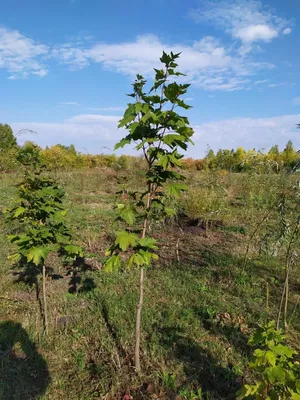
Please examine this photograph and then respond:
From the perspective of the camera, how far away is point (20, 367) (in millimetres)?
2938

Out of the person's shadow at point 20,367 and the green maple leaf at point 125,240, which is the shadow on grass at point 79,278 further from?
the green maple leaf at point 125,240

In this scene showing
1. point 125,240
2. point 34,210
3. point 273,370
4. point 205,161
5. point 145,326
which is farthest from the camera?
point 205,161

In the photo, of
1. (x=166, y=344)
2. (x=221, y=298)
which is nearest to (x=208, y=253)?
(x=221, y=298)

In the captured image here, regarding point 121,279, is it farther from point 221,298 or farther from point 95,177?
point 95,177

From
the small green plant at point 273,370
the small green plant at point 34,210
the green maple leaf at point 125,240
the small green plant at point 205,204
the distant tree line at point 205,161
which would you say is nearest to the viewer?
the small green plant at point 273,370

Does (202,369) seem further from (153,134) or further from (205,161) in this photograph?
(205,161)

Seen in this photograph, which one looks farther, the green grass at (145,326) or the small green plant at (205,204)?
the small green plant at (205,204)

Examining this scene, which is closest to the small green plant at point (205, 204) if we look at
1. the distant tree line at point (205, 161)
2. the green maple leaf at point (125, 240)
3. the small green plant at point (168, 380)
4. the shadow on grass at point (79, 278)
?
the distant tree line at point (205, 161)

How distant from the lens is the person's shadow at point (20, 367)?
268 cm

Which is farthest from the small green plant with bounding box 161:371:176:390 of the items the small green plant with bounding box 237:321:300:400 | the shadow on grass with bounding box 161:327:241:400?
the small green plant with bounding box 237:321:300:400

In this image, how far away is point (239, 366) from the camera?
9.43 ft

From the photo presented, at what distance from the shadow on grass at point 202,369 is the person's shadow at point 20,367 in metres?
1.24

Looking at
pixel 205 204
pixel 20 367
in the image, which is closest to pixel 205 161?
pixel 205 204

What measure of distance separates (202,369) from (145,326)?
0.84m
